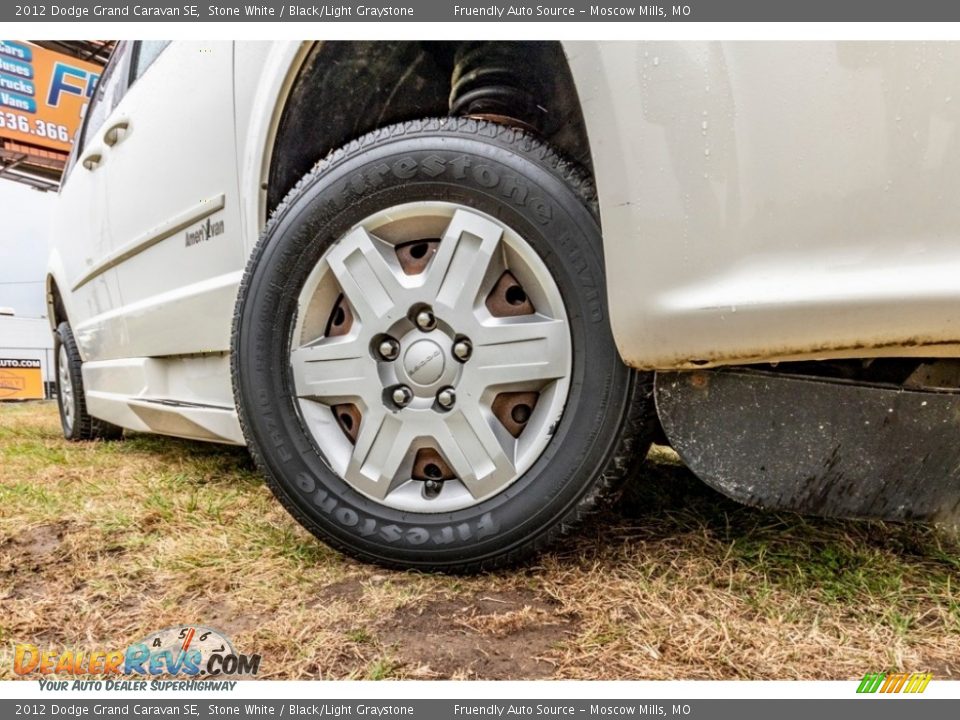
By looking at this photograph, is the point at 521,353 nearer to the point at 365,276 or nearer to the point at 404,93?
the point at 365,276

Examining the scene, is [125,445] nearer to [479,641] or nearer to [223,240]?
[223,240]

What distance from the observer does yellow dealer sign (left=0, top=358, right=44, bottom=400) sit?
787 centimetres

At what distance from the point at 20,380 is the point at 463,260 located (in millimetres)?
9287

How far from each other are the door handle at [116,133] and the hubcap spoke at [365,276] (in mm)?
1357

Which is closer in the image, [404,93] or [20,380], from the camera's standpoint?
[404,93]

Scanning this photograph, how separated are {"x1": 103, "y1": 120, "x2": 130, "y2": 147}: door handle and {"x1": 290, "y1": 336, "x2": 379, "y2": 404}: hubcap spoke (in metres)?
1.39

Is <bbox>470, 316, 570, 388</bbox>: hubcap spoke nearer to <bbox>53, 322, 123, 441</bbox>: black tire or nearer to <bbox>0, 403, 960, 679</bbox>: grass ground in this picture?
<bbox>0, 403, 960, 679</bbox>: grass ground

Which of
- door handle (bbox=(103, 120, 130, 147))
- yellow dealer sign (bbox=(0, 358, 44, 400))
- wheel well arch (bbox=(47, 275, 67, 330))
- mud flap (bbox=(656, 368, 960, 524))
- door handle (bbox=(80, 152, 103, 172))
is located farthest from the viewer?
yellow dealer sign (bbox=(0, 358, 44, 400))

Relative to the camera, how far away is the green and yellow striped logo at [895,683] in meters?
0.78

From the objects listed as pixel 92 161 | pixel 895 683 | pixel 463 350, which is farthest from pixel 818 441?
pixel 92 161

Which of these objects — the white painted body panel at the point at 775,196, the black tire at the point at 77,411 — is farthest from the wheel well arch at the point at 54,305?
the white painted body panel at the point at 775,196

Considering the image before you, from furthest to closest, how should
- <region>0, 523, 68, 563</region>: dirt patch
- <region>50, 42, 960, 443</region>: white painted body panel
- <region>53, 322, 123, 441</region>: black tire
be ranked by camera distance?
<region>53, 322, 123, 441</region>: black tire, <region>0, 523, 68, 563</region>: dirt patch, <region>50, 42, 960, 443</region>: white painted body panel

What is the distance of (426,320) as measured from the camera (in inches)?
43.2
